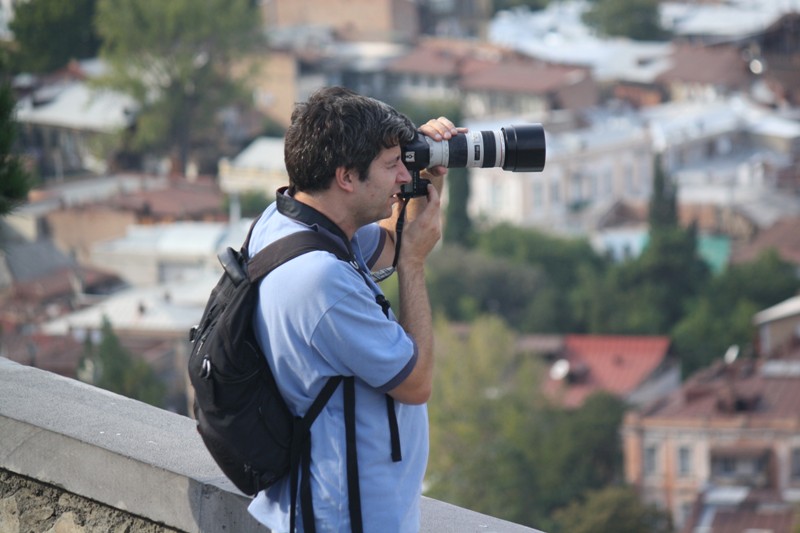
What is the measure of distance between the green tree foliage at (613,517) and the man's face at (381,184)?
15423 mm

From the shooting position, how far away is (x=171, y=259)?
27969 mm

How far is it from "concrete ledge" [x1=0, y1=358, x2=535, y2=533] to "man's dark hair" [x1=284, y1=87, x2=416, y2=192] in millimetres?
429

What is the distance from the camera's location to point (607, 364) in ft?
81.4

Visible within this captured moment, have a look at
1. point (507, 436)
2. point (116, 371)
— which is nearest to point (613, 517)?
point (507, 436)

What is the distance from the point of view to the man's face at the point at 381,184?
2.06m

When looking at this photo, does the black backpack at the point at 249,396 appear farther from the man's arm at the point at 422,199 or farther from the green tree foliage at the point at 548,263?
the green tree foliage at the point at 548,263

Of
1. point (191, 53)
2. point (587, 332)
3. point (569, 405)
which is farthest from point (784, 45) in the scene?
point (569, 405)

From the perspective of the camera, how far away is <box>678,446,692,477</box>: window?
19891 millimetres

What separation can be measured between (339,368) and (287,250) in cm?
14

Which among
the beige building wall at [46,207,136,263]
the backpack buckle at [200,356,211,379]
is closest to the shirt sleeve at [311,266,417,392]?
the backpack buckle at [200,356,211,379]

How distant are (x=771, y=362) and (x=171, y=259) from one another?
10.2 m

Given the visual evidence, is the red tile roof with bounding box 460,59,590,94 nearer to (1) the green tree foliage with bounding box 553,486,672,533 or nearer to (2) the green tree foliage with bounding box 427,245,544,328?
(2) the green tree foliage with bounding box 427,245,544,328

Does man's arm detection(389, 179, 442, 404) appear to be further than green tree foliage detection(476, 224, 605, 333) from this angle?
No

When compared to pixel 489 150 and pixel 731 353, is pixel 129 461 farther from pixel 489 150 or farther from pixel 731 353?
pixel 731 353
